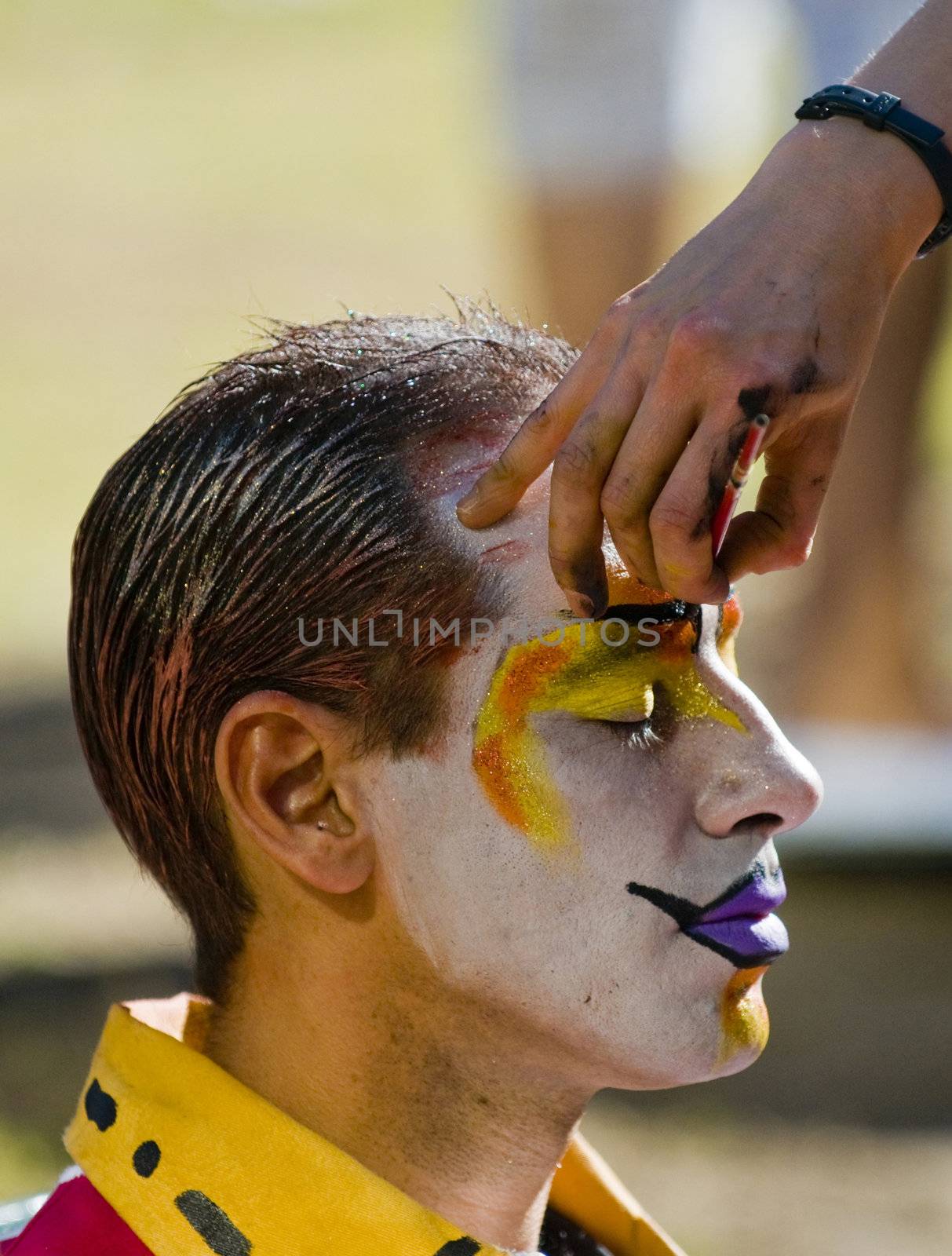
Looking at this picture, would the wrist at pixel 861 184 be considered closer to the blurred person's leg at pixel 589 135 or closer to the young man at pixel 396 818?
the young man at pixel 396 818

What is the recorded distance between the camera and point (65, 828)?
6.34m

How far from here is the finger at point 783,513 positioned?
184cm

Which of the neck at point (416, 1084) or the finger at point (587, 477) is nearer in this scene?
the finger at point (587, 477)

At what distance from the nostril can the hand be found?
37 centimetres

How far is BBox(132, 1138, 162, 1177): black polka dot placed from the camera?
6.44 ft

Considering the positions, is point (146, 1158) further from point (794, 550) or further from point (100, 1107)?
point (794, 550)

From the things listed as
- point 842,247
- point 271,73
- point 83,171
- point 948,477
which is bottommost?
point 948,477

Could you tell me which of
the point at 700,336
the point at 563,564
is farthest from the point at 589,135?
the point at 700,336

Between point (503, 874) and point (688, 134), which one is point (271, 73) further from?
point (503, 874)

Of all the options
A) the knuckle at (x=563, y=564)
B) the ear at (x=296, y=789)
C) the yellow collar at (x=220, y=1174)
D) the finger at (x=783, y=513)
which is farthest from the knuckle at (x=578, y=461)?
the yellow collar at (x=220, y=1174)

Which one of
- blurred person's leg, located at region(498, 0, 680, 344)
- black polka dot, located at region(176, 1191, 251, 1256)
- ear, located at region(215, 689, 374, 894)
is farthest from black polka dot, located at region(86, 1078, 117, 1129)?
blurred person's leg, located at region(498, 0, 680, 344)

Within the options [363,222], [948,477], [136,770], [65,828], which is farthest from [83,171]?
[136,770]

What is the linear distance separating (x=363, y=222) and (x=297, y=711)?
48.7 feet

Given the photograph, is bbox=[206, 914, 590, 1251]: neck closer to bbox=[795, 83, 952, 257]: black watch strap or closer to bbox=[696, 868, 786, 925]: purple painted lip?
bbox=[696, 868, 786, 925]: purple painted lip
